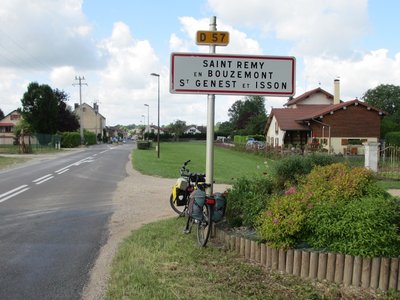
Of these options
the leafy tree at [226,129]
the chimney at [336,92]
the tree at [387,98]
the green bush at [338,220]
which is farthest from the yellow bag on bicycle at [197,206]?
the leafy tree at [226,129]

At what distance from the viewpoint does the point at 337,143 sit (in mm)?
41250

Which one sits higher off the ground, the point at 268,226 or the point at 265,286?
the point at 268,226

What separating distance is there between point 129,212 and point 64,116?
211 feet

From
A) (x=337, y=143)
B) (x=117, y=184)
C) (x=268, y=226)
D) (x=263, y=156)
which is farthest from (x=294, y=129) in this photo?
(x=268, y=226)

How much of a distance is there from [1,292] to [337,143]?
3993 cm

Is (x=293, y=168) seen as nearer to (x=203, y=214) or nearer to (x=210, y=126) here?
(x=210, y=126)

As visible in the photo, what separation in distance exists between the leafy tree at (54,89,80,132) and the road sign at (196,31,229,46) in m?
65.8

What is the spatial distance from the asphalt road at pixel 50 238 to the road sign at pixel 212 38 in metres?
3.41

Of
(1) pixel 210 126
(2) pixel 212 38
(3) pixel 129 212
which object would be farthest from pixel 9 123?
(2) pixel 212 38

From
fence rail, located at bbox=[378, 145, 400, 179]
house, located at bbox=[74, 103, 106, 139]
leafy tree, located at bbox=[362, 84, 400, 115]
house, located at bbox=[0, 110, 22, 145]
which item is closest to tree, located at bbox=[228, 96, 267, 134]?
leafy tree, located at bbox=[362, 84, 400, 115]

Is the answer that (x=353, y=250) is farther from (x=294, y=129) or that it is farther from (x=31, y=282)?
(x=294, y=129)

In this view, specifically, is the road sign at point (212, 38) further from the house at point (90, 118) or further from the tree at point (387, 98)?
the house at point (90, 118)

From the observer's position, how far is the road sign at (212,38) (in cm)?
611

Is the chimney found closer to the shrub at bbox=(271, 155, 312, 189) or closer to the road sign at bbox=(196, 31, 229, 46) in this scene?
the shrub at bbox=(271, 155, 312, 189)
